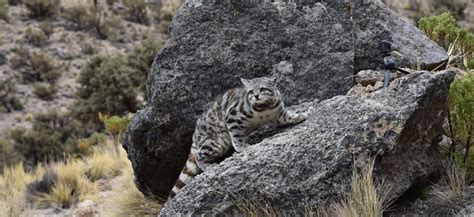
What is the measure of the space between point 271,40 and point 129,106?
14198 mm

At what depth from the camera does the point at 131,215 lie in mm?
7445

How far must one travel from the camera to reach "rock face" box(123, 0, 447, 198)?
6.59 meters

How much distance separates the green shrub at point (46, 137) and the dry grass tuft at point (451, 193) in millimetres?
15232

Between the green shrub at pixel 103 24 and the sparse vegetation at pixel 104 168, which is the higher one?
the green shrub at pixel 103 24

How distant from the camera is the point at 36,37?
27.1 meters

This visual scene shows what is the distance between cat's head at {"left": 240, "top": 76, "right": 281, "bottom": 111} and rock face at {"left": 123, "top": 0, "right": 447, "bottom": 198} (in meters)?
0.59

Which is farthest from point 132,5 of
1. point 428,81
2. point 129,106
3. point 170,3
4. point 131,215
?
point 428,81

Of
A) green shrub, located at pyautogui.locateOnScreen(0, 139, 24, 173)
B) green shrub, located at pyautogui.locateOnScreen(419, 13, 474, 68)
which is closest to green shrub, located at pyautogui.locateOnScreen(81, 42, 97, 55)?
green shrub, located at pyautogui.locateOnScreen(0, 139, 24, 173)

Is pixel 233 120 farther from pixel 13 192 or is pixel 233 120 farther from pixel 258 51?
pixel 13 192

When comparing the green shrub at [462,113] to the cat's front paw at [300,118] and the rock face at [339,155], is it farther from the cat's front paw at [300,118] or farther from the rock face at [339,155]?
the cat's front paw at [300,118]

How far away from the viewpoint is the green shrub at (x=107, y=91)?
20281 millimetres

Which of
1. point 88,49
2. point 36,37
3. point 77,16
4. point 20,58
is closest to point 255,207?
point 20,58

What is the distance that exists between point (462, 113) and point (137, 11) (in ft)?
90.6

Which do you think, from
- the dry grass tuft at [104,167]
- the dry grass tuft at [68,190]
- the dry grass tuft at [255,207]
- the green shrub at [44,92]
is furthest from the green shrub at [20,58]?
the dry grass tuft at [255,207]
